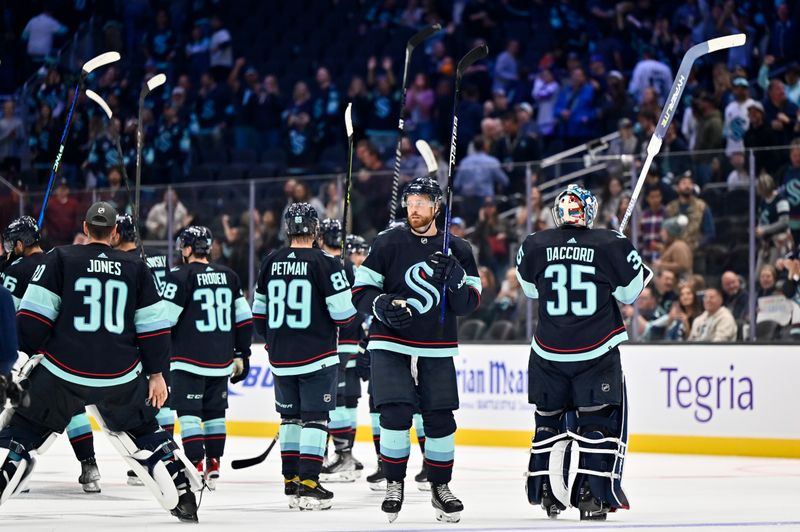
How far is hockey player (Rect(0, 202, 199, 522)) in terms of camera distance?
20.2ft

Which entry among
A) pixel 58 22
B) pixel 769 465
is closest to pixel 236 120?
pixel 58 22

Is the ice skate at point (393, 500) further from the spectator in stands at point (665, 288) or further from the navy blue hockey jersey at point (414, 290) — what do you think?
the spectator in stands at point (665, 288)

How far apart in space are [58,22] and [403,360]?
13.3m

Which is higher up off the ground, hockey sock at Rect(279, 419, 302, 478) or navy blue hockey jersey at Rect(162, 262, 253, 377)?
navy blue hockey jersey at Rect(162, 262, 253, 377)

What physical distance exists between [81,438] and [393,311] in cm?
303

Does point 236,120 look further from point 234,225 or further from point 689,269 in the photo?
point 689,269

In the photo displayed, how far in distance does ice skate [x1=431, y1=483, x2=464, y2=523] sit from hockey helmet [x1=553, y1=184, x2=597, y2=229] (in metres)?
1.41

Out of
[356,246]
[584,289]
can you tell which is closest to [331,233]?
[356,246]

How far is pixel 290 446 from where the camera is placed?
7.46m

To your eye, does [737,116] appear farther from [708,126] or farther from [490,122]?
[490,122]

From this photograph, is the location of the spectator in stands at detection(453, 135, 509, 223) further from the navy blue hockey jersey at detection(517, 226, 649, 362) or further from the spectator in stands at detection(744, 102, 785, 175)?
the navy blue hockey jersey at detection(517, 226, 649, 362)

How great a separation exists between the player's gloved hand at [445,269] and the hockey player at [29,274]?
9.44 ft

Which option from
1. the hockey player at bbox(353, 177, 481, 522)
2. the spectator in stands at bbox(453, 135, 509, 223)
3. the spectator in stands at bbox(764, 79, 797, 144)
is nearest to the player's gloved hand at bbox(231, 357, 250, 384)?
the hockey player at bbox(353, 177, 481, 522)

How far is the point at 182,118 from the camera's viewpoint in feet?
57.5
